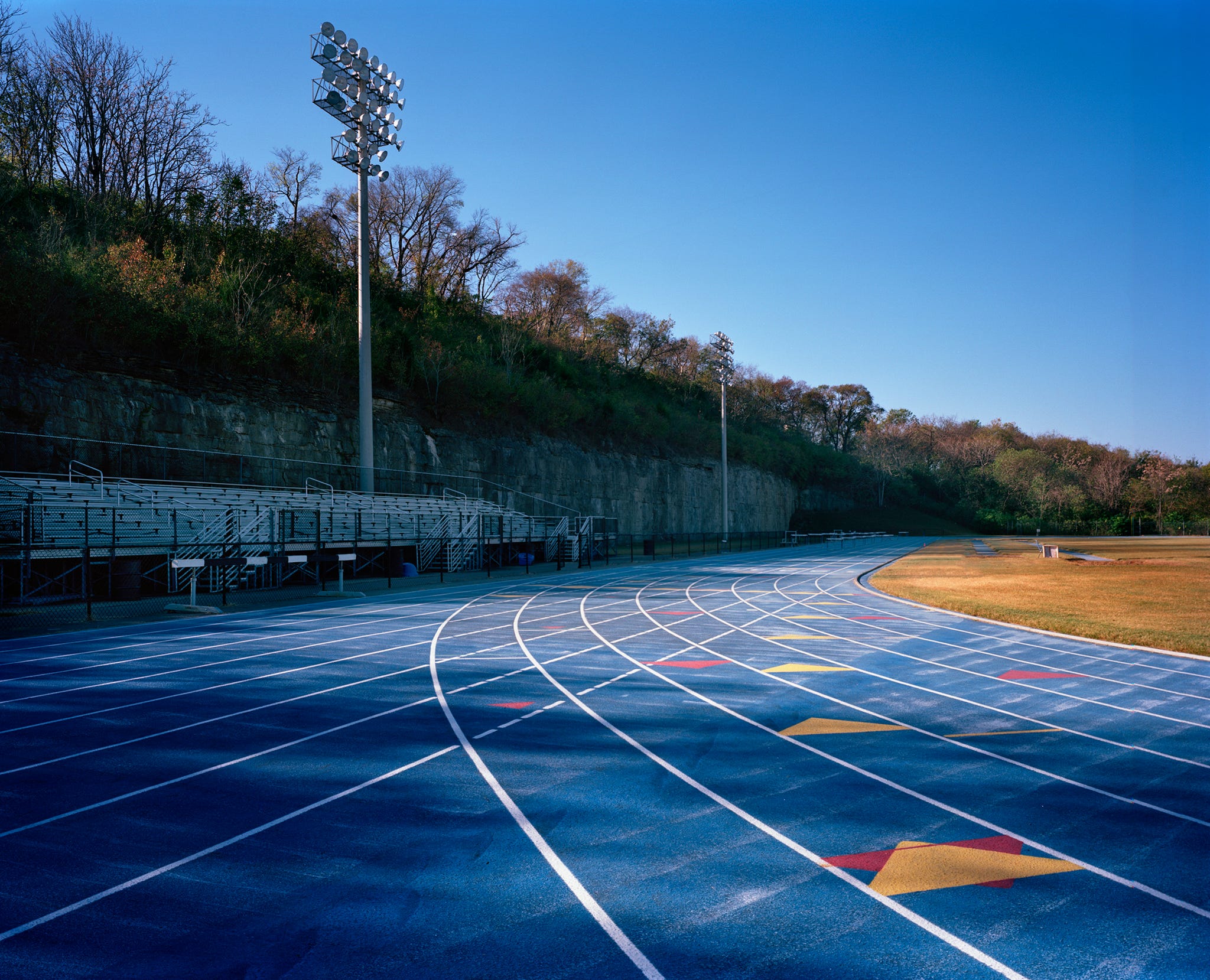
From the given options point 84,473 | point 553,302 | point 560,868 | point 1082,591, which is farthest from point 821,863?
point 553,302

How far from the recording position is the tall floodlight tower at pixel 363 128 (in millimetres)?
33031

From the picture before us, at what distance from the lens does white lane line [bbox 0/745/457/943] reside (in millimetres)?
4258

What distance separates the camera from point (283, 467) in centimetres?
3456

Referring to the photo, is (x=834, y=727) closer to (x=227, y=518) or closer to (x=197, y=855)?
(x=197, y=855)

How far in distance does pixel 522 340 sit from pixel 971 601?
4822 cm

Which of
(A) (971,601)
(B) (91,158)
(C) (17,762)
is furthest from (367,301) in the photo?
(C) (17,762)

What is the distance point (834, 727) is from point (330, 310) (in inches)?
1644

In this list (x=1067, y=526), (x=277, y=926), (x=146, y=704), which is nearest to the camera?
(x=277, y=926)

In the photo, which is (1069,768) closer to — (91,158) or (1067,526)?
(91,158)

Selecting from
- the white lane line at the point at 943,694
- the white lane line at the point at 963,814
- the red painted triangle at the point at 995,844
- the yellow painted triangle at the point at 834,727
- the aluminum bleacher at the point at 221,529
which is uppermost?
the aluminum bleacher at the point at 221,529

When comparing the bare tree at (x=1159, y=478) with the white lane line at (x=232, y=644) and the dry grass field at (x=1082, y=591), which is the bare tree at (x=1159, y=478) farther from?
the white lane line at (x=232, y=644)

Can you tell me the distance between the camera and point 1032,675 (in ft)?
36.4

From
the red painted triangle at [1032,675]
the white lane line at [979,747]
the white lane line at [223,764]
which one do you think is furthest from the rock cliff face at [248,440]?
the red painted triangle at [1032,675]

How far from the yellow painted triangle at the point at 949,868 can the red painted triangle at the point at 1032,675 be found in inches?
258
